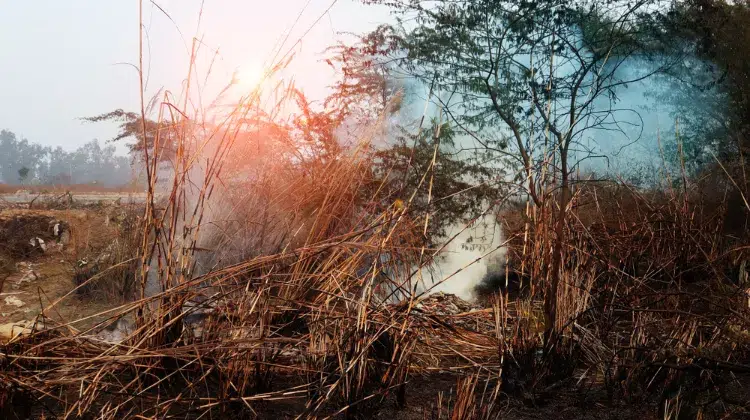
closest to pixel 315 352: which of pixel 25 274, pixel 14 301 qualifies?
pixel 14 301

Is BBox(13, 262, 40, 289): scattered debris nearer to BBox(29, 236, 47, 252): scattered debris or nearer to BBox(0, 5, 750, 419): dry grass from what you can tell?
BBox(29, 236, 47, 252): scattered debris

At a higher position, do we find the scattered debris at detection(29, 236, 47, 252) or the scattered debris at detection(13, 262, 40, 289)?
the scattered debris at detection(29, 236, 47, 252)

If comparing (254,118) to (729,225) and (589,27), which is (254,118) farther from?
(729,225)

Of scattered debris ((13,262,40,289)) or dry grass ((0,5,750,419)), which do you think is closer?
dry grass ((0,5,750,419))

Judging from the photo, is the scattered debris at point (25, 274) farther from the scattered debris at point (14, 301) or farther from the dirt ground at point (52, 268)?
the scattered debris at point (14, 301)

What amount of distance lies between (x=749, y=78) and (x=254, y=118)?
26.3 feet

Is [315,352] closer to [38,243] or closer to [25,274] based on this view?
[25,274]

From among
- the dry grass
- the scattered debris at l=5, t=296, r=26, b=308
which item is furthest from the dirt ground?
the dry grass

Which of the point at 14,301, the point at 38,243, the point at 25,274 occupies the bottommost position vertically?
the point at 14,301

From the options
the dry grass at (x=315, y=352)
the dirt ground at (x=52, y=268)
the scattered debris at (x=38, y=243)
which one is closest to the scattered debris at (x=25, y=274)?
the dirt ground at (x=52, y=268)

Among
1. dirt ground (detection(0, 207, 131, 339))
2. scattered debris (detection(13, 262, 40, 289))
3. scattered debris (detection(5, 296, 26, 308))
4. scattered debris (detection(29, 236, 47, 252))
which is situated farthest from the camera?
scattered debris (detection(29, 236, 47, 252))

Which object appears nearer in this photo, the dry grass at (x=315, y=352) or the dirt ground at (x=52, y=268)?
the dry grass at (x=315, y=352)

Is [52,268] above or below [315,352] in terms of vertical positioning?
below

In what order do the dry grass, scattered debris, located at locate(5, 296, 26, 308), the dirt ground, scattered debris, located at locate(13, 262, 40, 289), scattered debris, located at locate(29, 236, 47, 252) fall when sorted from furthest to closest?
1. scattered debris, located at locate(29, 236, 47, 252)
2. scattered debris, located at locate(13, 262, 40, 289)
3. scattered debris, located at locate(5, 296, 26, 308)
4. the dirt ground
5. the dry grass
